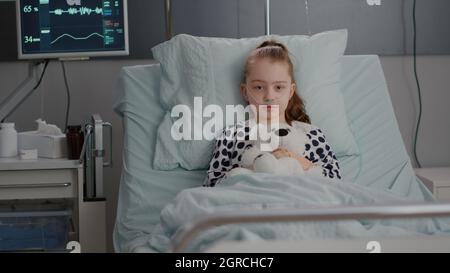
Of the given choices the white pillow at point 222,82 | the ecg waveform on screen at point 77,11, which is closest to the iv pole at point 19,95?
the ecg waveform on screen at point 77,11

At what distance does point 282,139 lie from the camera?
8.36ft

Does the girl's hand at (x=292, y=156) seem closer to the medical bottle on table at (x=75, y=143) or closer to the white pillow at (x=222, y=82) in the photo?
the white pillow at (x=222, y=82)

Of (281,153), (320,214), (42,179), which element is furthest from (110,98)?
(320,214)

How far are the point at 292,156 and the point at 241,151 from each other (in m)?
0.18

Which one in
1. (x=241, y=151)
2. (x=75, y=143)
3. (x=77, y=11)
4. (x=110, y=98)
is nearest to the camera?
(x=241, y=151)

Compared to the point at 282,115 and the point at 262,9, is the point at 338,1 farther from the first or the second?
the point at 282,115

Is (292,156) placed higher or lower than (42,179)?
higher

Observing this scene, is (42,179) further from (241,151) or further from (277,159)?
(277,159)

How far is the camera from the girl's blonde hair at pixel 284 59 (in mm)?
2617

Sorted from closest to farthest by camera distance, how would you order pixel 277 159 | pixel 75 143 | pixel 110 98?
pixel 277 159 < pixel 75 143 < pixel 110 98

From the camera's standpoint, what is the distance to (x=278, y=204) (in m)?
2.02

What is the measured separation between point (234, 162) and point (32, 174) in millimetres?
721

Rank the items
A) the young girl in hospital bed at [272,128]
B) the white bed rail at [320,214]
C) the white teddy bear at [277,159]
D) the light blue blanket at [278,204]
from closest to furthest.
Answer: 1. the white bed rail at [320,214]
2. the light blue blanket at [278,204]
3. the white teddy bear at [277,159]
4. the young girl in hospital bed at [272,128]
